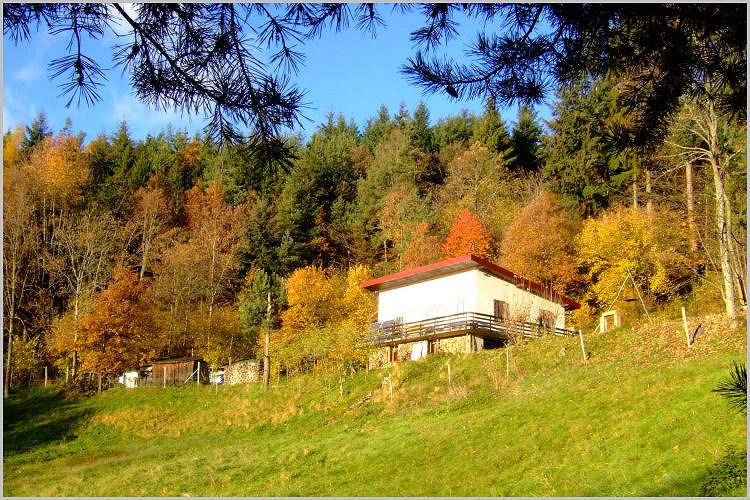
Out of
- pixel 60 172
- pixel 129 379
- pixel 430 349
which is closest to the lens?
pixel 430 349

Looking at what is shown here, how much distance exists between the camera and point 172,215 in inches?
1935

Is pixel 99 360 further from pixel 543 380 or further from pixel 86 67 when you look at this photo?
pixel 86 67

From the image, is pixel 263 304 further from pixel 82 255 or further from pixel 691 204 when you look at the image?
pixel 691 204

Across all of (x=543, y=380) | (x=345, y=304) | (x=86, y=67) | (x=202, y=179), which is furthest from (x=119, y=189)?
(x=86, y=67)

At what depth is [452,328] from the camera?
28.5 meters

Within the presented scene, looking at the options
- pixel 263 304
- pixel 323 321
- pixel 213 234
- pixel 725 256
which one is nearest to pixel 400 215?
pixel 323 321

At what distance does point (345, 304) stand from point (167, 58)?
110 feet

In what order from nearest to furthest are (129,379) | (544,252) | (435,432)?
(435,432)
(129,379)
(544,252)

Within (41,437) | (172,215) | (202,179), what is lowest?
(41,437)

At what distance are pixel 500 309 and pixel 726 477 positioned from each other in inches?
827

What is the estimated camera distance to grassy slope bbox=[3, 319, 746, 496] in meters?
12.5

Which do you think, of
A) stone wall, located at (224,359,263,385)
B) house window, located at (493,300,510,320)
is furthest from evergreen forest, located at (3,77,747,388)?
house window, located at (493,300,510,320)

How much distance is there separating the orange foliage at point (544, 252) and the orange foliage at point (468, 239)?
2841mm

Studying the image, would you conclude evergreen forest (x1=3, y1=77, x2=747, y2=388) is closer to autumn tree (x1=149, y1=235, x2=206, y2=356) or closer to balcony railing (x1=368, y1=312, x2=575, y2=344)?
autumn tree (x1=149, y1=235, x2=206, y2=356)
